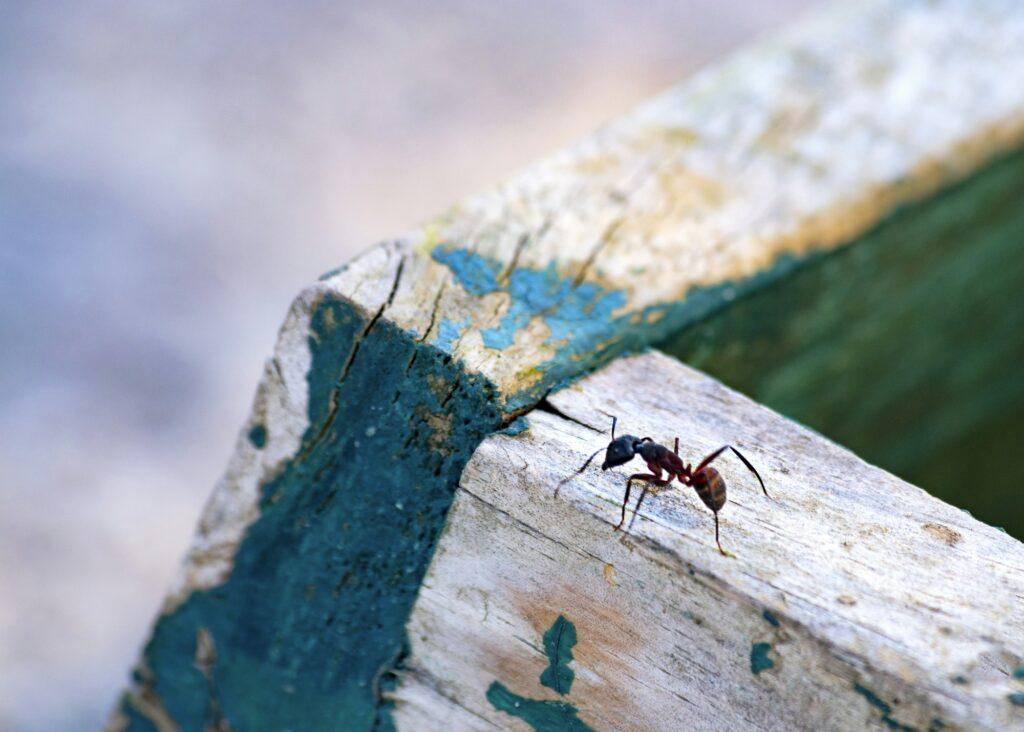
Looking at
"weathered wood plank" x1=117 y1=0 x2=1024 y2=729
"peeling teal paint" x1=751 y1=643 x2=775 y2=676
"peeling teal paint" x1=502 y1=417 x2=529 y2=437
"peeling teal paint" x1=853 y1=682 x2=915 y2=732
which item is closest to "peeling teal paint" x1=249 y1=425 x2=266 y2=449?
"weathered wood plank" x1=117 y1=0 x2=1024 y2=729

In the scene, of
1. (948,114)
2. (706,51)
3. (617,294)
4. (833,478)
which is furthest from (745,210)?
(706,51)

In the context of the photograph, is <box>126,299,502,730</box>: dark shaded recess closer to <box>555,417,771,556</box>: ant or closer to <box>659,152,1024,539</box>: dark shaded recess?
<box>555,417,771,556</box>: ant

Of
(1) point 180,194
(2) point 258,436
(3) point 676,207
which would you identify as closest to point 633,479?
(2) point 258,436

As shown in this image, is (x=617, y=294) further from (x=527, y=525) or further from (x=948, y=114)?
(x=948, y=114)

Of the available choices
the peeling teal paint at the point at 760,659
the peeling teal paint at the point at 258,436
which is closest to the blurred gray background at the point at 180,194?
the peeling teal paint at the point at 258,436

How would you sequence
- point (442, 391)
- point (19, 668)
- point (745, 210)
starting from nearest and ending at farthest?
point (442, 391) → point (745, 210) → point (19, 668)

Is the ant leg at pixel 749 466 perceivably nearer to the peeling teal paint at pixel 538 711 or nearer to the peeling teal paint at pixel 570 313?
the peeling teal paint at pixel 570 313
